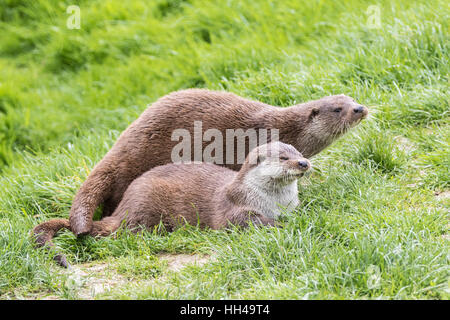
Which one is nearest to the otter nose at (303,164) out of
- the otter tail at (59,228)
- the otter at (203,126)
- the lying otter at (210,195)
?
the lying otter at (210,195)

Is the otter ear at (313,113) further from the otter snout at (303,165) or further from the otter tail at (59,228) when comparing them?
the otter tail at (59,228)

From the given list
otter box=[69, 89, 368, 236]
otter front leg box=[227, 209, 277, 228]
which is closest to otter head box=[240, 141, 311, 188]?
otter front leg box=[227, 209, 277, 228]

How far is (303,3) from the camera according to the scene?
23.5ft

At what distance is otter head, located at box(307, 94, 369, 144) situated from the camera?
474 cm

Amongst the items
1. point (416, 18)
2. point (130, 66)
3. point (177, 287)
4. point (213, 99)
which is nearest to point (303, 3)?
point (416, 18)

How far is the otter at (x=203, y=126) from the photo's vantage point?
4.77 m

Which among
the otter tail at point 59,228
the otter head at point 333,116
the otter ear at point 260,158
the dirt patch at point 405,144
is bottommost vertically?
the otter tail at point 59,228

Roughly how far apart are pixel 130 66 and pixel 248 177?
11.3 ft

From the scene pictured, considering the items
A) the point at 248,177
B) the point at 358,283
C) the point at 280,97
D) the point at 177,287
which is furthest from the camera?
the point at 280,97

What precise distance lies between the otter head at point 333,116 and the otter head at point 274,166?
541mm

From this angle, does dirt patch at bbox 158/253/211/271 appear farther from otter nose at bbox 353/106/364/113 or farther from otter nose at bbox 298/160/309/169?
otter nose at bbox 353/106/364/113

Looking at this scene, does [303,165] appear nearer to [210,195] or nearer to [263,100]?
[210,195]

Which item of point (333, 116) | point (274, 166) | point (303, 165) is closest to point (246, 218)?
point (274, 166)
